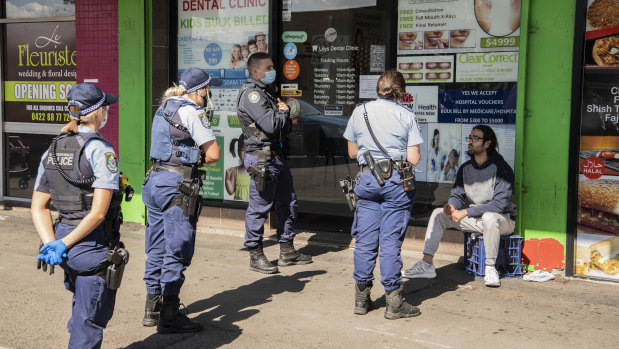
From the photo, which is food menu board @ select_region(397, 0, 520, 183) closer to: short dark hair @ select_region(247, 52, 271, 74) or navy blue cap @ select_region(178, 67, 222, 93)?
short dark hair @ select_region(247, 52, 271, 74)

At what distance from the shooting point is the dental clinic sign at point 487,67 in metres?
7.15

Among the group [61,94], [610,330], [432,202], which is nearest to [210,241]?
[432,202]

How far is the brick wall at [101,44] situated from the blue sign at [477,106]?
13.1ft

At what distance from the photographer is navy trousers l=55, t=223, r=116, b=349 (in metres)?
3.96

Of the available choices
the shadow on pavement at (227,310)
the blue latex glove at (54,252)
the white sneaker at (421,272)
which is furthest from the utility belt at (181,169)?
the white sneaker at (421,272)

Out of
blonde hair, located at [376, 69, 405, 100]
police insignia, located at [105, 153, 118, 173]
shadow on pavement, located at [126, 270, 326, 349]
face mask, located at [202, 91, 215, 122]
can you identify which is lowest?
shadow on pavement, located at [126, 270, 326, 349]

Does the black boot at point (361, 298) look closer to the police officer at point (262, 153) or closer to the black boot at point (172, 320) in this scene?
the black boot at point (172, 320)

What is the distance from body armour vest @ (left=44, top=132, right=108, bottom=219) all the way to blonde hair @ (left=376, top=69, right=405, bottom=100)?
241 cm

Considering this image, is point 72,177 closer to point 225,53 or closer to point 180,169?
point 180,169

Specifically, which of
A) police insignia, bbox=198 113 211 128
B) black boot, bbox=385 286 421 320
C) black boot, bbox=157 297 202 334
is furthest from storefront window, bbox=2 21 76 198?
black boot, bbox=385 286 421 320

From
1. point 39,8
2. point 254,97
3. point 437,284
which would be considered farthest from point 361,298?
point 39,8

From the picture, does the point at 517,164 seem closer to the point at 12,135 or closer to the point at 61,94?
the point at 61,94

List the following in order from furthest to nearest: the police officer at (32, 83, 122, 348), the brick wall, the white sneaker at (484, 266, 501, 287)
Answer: the brick wall
the white sneaker at (484, 266, 501, 287)
the police officer at (32, 83, 122, 348)

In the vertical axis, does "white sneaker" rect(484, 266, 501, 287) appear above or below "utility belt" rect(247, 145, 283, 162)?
below
